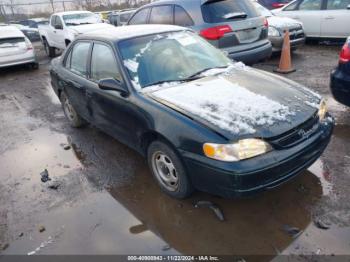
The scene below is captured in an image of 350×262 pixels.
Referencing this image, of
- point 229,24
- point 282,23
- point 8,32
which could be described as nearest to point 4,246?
point 229,24

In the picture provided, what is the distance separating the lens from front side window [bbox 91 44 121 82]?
399 cm

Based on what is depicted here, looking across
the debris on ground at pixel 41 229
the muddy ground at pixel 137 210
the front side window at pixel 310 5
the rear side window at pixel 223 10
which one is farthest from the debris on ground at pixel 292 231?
the front side window at pixel 310 5

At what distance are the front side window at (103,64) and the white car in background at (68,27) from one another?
21.8ft

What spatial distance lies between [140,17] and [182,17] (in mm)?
1656

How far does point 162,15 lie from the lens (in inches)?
296

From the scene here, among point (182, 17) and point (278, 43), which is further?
point (278, 43)

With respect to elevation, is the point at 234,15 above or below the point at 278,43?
above

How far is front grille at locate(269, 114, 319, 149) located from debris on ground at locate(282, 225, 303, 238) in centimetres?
74

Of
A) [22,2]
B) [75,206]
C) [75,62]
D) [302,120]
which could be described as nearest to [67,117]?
[75,62]

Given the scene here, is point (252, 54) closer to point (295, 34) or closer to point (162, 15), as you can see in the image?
point (162, 15)

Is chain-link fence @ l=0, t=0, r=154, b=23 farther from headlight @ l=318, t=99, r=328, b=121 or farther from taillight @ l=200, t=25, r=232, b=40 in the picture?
headlight @ l=318, t=99, r=328, b=121

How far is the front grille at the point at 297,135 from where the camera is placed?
117 inches

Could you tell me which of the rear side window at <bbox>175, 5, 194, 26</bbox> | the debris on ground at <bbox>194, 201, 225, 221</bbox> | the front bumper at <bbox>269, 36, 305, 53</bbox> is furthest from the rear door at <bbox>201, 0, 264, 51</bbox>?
the debris on ground at <bbox>194, 201, 225, 221</bbox>

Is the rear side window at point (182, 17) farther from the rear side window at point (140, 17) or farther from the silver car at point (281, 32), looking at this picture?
the silver car at point (281, 32)
